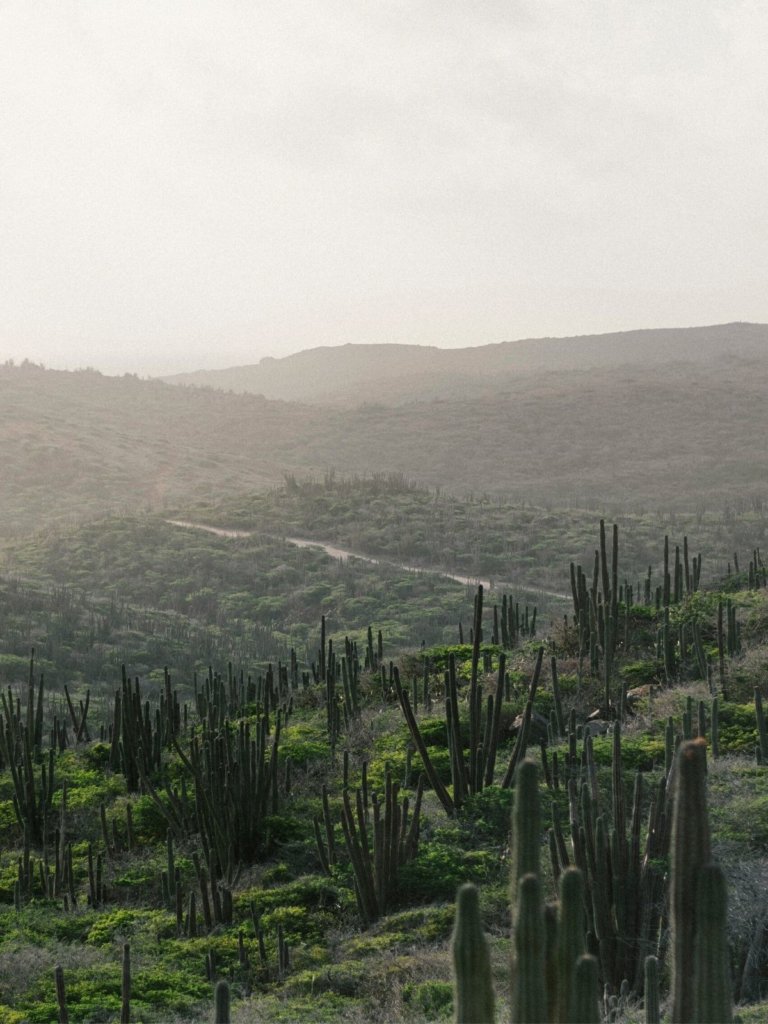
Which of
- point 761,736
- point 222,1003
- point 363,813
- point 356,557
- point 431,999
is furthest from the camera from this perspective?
point 356,557

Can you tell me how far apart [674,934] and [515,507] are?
30.9 m

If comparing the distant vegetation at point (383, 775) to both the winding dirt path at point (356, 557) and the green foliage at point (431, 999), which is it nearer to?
the green foliage at point (431, 999)

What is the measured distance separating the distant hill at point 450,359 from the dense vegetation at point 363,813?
2740 inches

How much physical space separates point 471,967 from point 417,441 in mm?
50134

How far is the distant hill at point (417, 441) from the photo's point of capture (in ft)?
133

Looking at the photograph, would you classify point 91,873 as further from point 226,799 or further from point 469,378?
point 469,378

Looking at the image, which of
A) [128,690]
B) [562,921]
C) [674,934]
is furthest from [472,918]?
[128,690]

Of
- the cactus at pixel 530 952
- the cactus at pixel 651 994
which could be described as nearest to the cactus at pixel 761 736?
the cactus at pixel 651 994

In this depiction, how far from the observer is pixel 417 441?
172 feet

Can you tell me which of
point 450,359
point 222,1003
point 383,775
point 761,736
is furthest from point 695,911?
point 450,359

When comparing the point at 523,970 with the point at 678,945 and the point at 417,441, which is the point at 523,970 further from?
the point at 417,441

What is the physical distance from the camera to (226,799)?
748 centimetres

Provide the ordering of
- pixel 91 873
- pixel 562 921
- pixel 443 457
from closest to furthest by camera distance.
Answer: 1. pixel 562 921
2. pixel 91 873
3. pixel 443 457

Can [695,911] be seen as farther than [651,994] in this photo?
No
